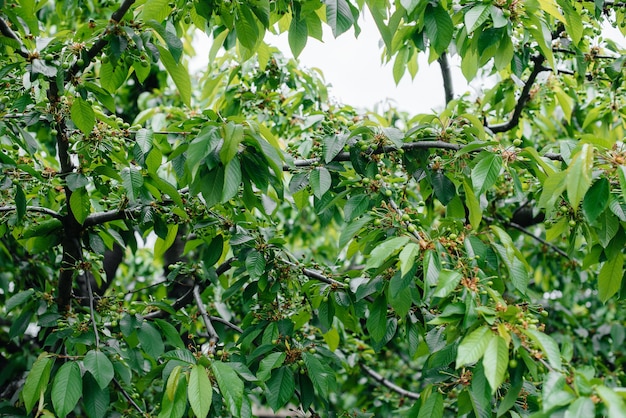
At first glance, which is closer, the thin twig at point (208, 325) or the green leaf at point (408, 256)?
the green leaf at point (408, 256)

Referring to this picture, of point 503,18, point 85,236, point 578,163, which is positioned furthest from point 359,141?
point 85,236

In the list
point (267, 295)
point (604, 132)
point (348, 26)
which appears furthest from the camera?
point (604, 132)

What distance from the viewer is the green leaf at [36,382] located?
2062mm

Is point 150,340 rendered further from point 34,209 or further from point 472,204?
point 472,204

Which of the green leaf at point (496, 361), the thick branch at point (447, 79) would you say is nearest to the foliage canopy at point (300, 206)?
the green leaf at point (496, 361)

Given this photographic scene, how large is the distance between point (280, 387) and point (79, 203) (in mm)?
978

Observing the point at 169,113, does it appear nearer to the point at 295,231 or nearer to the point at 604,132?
the point at 295,231

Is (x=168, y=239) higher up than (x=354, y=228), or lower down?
higher up

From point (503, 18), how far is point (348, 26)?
0.48m

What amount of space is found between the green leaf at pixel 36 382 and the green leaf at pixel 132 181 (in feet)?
1.96

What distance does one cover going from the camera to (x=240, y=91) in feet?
11.5

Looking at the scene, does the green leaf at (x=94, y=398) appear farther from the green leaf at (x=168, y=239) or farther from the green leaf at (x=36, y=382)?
the green leaf at (x=168, y=239)

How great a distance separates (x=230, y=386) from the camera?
72.7 inches

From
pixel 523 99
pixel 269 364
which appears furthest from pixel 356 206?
pixel 523 99
